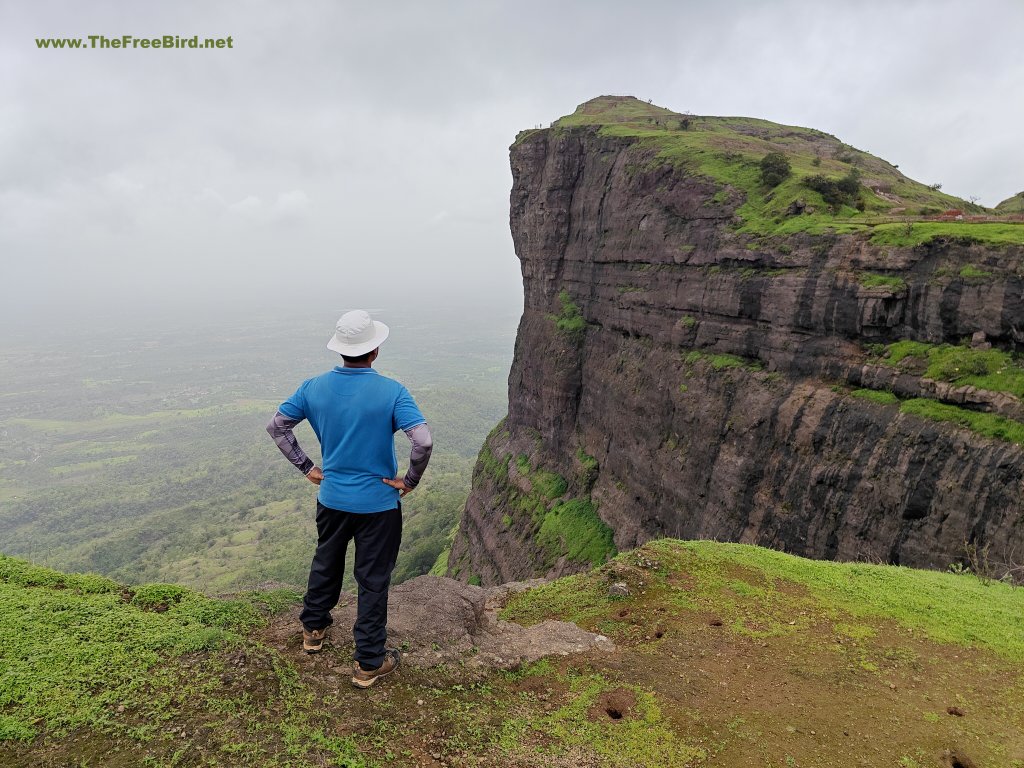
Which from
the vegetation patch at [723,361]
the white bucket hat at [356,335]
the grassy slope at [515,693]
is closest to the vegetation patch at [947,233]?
the vegetation patch at [723,361]

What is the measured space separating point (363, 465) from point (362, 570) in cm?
106

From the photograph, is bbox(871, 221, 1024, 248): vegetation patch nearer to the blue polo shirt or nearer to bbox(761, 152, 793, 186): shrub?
bbox(761, 152, 793, 186): shrub

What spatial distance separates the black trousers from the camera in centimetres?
524

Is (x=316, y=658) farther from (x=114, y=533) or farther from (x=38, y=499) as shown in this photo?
(x=38, y=499)

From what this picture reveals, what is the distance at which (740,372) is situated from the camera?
22.9m

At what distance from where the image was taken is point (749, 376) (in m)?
22.4

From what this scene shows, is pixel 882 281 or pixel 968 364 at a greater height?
pixel 882 281

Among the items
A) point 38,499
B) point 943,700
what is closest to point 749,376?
point 943,700

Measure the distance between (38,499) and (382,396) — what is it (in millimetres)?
165566

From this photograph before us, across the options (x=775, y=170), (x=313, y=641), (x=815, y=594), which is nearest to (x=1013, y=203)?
(x=775, y=170)

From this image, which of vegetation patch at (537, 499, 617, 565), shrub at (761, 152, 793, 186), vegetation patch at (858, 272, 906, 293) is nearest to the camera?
vegetation patch at (858, 272, 906, 293)

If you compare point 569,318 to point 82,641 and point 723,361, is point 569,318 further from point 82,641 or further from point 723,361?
point 82,641

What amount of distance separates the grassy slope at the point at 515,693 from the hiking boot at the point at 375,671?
0.42 feet

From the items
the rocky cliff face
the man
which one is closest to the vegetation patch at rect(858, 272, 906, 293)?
the rocky cliff face
